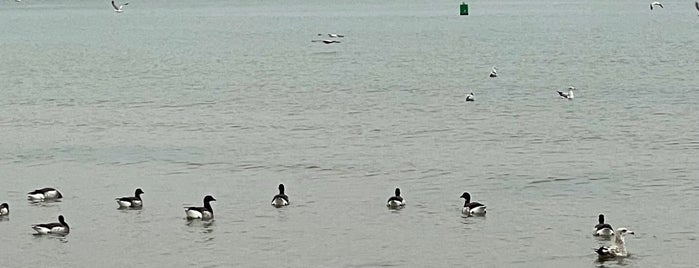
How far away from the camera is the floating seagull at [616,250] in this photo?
2341 cm

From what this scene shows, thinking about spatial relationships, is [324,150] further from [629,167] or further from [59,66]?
[59,66]

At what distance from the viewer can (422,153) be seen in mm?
37031

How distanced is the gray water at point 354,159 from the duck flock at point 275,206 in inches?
8.6

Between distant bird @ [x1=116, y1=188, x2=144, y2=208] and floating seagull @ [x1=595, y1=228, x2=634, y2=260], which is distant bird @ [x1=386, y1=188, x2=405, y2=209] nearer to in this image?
distant bird @ [x1=116, y1=188, x2=144, y2=208]

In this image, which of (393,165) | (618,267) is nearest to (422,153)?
(393,165)

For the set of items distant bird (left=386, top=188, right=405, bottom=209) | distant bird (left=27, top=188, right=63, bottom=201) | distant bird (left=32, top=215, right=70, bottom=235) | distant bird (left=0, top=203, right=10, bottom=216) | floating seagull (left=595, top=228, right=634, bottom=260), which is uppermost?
distant bird (left=27, top=188, right=63, bottom=201)

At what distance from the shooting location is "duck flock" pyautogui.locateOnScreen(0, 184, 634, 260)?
23656 millimetres

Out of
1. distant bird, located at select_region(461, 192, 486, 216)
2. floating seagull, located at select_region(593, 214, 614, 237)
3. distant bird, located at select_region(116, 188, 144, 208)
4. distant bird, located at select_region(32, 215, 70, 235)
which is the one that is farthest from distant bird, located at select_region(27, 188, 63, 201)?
floating seagull, located at select_region(593, 214, 614, 237)

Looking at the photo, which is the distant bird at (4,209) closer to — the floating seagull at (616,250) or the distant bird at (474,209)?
the distant bird at (474,209)

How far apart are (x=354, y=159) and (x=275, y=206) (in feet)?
23.8

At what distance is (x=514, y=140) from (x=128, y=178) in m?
11.8

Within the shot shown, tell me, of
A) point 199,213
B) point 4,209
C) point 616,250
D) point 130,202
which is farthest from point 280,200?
point 616,250

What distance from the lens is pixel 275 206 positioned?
28906mm

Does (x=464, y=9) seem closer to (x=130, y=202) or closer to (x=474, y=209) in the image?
(x=130, y=202)
